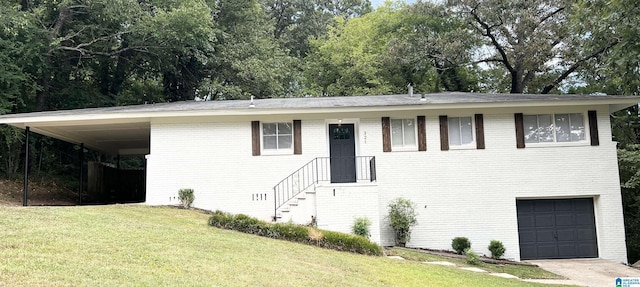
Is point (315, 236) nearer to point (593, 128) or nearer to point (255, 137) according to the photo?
point (255, 137)

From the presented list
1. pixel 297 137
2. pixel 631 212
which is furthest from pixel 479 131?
pixel 631 212

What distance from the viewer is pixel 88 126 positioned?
14844mm

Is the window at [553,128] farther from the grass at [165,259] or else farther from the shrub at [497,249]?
the grass at [165,259]

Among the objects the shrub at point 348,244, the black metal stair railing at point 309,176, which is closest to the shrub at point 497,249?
the black metal stair railing at point 309,176

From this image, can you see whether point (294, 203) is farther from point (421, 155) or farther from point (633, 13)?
point (633, 13)

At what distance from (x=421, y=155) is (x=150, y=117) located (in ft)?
24.5

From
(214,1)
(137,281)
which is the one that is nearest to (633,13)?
(137,281)

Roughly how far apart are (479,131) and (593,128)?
10.3ft

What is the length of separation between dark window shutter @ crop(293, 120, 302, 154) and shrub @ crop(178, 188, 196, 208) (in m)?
3.05

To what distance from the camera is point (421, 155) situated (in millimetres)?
13680

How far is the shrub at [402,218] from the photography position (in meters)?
12.9

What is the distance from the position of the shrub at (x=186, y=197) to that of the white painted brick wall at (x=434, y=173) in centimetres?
19

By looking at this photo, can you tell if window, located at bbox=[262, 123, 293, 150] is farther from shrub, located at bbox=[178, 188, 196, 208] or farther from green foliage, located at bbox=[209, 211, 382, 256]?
green foliage, located at bbox=[209, 211, 382, 256]

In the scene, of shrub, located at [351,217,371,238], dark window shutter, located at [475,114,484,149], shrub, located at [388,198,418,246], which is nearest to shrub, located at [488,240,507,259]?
shrub, located at [388,198,418,246]
